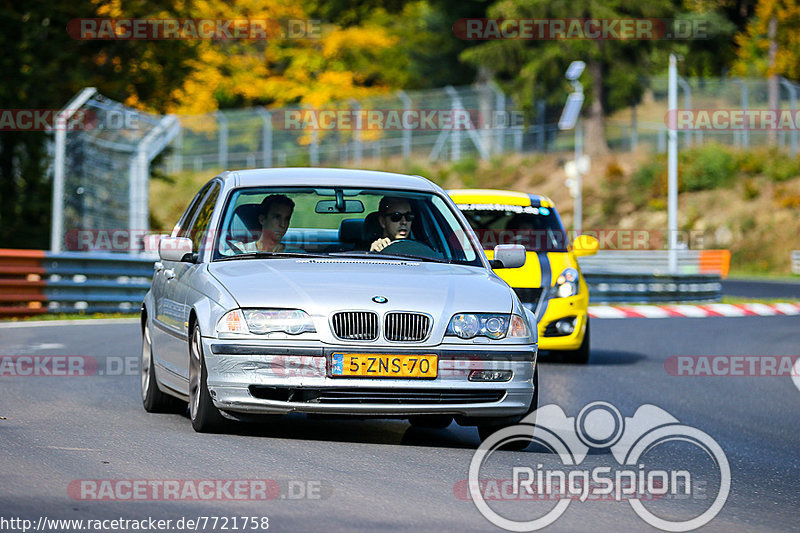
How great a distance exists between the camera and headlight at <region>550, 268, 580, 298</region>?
50.9ft

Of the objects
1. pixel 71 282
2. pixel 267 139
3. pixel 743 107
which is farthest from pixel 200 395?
pixel 267 139

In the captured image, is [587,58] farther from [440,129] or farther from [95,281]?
[95,281]

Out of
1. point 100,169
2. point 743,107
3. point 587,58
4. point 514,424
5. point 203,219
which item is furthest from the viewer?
point 587,58

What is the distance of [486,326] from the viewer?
8609 millimetres

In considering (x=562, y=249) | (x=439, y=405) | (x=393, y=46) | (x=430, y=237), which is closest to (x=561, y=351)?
(x=562, y=249)

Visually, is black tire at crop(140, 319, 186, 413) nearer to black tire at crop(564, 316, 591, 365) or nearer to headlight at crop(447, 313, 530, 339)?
headlight at crop(447, 313, 530, 339)

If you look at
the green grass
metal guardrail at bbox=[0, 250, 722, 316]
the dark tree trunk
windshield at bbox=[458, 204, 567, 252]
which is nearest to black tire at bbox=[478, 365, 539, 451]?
windshield at bbox=[458, 204, 567, 252]

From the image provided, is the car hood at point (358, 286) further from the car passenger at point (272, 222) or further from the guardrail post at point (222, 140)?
the guardrail post at point (222, 140)

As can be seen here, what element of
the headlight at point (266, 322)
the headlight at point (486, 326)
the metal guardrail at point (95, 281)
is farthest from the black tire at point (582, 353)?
the metal guardrail at point (95, 281)

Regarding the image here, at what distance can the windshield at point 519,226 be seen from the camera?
1611 cm

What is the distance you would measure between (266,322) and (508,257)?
6.84 feet

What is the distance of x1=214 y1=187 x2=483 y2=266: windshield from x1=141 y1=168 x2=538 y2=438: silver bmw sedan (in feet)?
0.03

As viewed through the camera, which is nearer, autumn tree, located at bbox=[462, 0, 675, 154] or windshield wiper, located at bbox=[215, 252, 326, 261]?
windshield wiper, located at bbox=[215, 252, 326, 261]

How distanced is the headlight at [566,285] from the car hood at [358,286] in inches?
249
